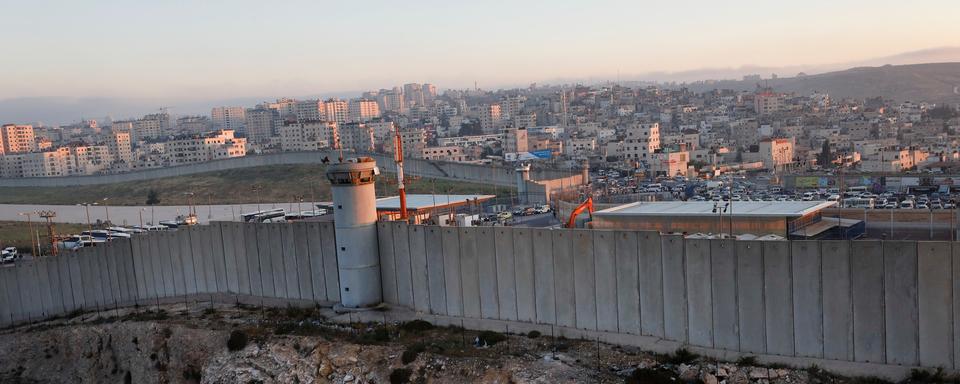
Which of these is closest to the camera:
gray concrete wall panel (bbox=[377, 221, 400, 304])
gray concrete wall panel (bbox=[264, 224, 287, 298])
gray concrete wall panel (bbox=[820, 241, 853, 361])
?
gray concrete wall panel (bbox=[820, 241, 853, 361])

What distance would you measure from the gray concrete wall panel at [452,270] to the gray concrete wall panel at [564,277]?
2.95 m

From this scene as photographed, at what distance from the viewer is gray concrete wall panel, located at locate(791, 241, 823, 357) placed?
1767cm

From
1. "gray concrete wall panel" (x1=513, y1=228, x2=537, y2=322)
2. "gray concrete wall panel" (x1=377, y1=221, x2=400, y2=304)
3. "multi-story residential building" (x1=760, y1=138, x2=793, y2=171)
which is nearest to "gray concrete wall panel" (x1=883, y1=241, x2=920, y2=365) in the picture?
"gray concrete wall panel" (x1=513, y1=228, x2=537, y2=322)

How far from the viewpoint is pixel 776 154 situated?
269 feet

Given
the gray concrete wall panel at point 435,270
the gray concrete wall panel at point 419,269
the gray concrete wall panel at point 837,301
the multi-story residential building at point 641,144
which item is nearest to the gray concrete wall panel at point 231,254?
the gray concrete wall panel at point 419,269

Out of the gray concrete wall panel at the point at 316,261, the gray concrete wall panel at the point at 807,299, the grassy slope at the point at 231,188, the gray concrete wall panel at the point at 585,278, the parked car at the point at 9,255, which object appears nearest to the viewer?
the gray concrete wall panel at the point at 807,299

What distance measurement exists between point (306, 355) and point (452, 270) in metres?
4.41

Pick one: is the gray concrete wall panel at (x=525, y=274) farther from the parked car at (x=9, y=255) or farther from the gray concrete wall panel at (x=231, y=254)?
the parked car at (x=9, y=255)

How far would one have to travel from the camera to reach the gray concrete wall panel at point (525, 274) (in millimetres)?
21719

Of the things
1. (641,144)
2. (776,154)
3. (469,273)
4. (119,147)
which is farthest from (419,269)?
(119,147)

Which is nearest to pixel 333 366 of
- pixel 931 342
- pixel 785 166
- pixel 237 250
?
pixel 237 250

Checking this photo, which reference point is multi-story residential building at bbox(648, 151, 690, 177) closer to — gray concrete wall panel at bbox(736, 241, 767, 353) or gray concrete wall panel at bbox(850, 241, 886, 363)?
gray concrete wall panel at bbox(736, 241, 767, 353)

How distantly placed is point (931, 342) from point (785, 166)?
6474 centimetres

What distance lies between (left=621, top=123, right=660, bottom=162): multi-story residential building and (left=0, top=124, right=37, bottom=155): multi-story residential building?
132 metres
